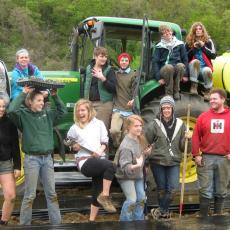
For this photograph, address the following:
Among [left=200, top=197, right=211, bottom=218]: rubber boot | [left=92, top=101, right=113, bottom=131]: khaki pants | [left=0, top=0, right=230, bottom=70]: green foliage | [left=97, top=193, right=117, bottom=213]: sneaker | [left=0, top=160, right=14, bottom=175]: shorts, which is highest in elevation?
[left=0, top=0, right=230, bottom=70]: green foliage

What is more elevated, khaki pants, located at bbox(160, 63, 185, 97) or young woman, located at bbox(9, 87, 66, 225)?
khaki pants, located at bbox(160, 63, 185, 97)

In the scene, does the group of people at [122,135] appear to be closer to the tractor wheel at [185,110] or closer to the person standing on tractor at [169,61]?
the person standing on tractor at [169,61]

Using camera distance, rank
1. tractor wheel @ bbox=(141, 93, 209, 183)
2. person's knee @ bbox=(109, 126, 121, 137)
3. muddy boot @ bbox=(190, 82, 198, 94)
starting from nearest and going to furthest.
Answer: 1. person's knee @ bbox=(109, 126, 121, 137)
2. tractor wheel @ bbox=(141, 93, 209, 183)
3. muddy boot @ bbox=(190, 82, 198, 94)

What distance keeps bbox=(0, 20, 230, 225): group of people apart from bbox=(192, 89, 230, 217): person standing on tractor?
1 cm

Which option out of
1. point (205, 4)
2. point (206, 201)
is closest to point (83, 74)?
point (206, 201)

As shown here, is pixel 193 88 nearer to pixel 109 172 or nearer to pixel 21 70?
pixel 109 172

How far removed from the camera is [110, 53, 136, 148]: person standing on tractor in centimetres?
→ 741

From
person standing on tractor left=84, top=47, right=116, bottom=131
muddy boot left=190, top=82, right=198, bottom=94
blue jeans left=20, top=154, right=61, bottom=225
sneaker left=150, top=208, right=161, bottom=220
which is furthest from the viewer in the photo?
muddy boot left=190, top=82, right=198, bottom=94

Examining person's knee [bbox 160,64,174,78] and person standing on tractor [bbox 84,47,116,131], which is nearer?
person standing on tractor [bbox 84,47,116,131]

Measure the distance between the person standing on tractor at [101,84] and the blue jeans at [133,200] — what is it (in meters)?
1.34

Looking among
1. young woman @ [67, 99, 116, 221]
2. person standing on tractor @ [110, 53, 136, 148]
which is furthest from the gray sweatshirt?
person standing on tractor @ [110, 53, 136, 148]

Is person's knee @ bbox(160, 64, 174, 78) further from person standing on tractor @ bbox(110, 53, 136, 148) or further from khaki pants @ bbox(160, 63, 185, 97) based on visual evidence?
person standing on tractor @ bbox(110, 53, 136, 148)

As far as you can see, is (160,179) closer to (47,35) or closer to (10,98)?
(10,98)

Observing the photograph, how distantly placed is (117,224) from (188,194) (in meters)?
2.64
